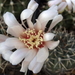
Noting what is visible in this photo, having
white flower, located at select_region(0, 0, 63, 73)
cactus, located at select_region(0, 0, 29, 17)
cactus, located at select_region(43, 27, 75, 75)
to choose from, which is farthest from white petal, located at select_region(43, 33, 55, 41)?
cactus, located at select_region(0, 0, 29, 17)

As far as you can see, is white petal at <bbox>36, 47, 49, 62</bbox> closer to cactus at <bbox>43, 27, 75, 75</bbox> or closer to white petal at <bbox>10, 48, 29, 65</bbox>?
white petal at <bbox>10, 48, 29, 65</bbox>

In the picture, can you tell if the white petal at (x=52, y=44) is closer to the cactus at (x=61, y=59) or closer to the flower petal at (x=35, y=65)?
the flower petal at (x=35, y=65)

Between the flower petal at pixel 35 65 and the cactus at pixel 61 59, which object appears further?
the cactus at pixel 61 59

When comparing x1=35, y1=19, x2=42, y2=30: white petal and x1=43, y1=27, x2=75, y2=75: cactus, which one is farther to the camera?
x1=43, y1=27, x2=75, y2=75: cactus

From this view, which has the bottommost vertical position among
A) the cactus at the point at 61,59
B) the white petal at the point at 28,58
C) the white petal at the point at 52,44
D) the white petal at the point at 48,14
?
the cactus at the point at 61,59

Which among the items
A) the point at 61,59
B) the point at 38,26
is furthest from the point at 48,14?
the point at 61,59

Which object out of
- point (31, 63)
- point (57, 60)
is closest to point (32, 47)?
point (31, 63)

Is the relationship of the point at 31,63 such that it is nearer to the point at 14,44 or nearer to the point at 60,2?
the point at 14,44

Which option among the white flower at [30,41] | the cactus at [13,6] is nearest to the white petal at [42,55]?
the white flower at [30,41]
